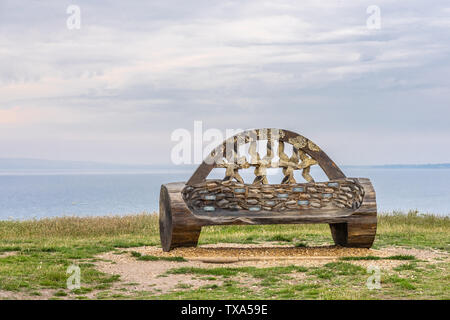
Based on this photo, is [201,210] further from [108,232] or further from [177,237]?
[108,232]

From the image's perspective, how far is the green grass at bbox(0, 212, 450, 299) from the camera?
8594 millimetres

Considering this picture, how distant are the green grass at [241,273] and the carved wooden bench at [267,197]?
2.72 ft

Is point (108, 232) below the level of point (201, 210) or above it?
below

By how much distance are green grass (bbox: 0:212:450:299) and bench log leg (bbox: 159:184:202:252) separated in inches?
24.5

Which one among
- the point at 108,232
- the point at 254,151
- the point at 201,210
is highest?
the point at 254,151

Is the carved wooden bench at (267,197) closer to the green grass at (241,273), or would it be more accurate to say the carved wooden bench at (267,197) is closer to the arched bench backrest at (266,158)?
the arched bench backrest at (266,158)

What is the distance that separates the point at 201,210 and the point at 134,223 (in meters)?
6.57

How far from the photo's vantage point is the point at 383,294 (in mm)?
8523

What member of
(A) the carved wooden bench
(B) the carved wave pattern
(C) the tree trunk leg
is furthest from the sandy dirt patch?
(B) the carved wave pattern

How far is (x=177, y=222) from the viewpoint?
38.8ft

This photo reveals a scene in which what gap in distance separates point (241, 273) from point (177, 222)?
207 cm
